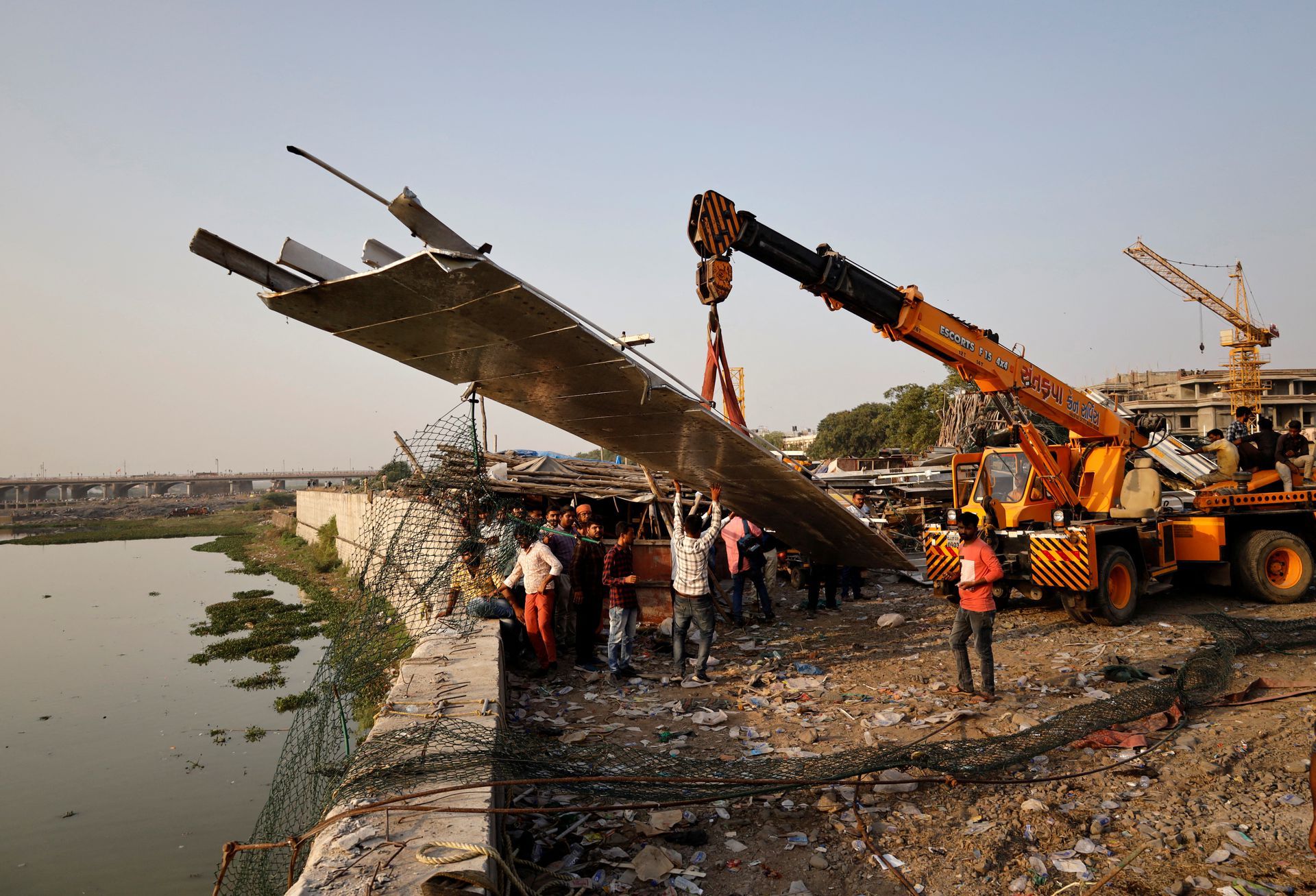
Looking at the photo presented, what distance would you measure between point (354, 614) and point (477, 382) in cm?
223

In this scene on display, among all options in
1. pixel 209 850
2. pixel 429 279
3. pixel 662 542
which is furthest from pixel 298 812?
pixel 662 542

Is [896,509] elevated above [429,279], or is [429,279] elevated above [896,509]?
[429,279]

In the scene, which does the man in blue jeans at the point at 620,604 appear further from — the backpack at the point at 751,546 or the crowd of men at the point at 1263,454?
the crowd of men at the point at 1263,454

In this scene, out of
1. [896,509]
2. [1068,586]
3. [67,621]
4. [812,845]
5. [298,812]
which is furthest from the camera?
[67,621]

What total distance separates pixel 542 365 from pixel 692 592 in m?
2.66

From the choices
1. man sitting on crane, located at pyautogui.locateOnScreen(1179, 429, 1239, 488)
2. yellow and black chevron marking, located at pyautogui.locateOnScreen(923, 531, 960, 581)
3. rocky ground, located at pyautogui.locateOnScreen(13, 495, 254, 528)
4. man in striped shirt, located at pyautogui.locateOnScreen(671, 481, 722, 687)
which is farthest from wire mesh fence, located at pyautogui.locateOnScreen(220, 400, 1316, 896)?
rocky ground, located at pyautogui.locateOnScreen(13, 495, 254, 528)

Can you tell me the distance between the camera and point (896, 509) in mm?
16672

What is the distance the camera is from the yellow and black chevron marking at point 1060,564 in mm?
8031

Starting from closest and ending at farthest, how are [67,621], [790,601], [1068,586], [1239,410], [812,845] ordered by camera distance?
[812,845], [1068,586], [790,601], [67,621], [1239,410]

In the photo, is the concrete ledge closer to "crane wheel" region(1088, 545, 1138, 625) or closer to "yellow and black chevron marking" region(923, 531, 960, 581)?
"yellow and black chevron marking" region(923, 531, 960, 581)

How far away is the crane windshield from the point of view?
30.2 ft

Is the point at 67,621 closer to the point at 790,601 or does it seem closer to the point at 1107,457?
the point at 790,601

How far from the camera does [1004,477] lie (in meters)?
9.37

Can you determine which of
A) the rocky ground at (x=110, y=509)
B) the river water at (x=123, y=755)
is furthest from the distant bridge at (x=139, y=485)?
the river water at (x=123, y=755)
